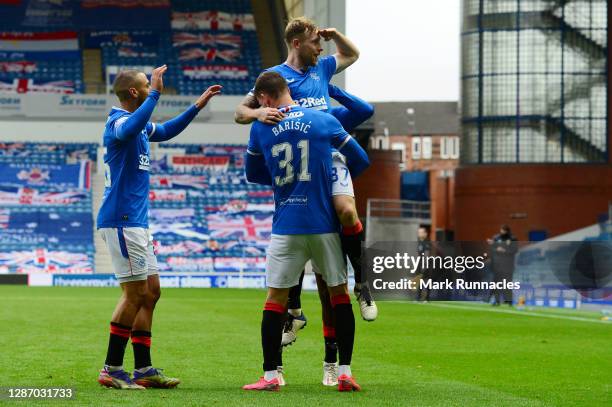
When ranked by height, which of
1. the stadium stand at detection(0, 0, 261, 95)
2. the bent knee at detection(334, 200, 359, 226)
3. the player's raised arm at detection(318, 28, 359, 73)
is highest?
the stadium stand at detection(0, 0, 261, 95)

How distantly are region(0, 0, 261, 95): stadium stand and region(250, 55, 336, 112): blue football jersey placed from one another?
3275 cm

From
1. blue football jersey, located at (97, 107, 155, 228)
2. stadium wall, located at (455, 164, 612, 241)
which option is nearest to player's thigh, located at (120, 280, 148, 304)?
blue football jersey, located at (97, 107, 155, 228)

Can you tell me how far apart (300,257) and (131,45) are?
3555cm

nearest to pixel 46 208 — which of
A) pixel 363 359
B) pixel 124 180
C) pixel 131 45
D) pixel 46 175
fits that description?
pixel 46 175

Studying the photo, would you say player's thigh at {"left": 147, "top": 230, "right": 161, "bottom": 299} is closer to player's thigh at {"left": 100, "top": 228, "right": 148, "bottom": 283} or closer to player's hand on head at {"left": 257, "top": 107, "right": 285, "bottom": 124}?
player's thigh at {"left": 100, "top": 228, "right": 148, "bottom": 283}

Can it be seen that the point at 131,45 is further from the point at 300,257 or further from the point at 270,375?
the point at 270,375

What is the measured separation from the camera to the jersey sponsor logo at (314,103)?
8391mm

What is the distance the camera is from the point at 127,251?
322 inches

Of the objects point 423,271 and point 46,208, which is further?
point 46,208

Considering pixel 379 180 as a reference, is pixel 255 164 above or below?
below

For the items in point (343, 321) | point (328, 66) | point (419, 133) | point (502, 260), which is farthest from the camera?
point (419, 133)

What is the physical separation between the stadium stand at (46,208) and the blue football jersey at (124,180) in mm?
29328

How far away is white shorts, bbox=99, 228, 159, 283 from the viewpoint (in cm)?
819

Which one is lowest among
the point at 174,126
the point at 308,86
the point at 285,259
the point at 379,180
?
the point at 285,259
